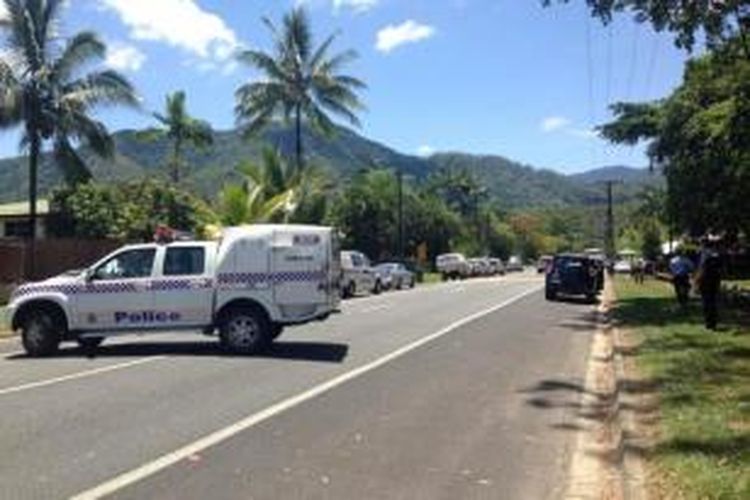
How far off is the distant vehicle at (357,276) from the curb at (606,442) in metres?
29.2

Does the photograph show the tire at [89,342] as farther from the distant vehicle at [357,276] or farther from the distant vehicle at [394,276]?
the distant vehicle at [394,276]

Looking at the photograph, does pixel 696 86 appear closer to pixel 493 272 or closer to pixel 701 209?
pixel 701 209

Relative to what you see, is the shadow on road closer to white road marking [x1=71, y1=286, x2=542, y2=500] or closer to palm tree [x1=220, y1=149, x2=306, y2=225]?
white road marking [x1=71, y1=286, x2=542, y2=500]

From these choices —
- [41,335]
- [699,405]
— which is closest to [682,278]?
[41,335]

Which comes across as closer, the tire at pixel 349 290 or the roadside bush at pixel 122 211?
the tire at pixel 349 290

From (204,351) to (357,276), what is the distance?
28746mm

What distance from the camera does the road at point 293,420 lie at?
1029 cm

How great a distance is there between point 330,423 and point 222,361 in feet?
23.6

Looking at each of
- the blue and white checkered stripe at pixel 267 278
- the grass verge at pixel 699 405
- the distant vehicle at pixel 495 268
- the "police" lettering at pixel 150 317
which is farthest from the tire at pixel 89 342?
the distant vehicle at pixel 495 268

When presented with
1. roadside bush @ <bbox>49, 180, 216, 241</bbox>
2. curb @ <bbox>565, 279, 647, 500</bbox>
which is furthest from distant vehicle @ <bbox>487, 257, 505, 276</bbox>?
curb @ <bbox>565, 279, 647, 500</bbox>

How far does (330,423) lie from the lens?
13398mm

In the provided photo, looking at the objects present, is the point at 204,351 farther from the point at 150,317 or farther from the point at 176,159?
the point at 176,159

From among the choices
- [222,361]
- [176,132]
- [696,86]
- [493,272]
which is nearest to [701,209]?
[696,86]

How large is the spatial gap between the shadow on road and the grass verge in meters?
4.92
